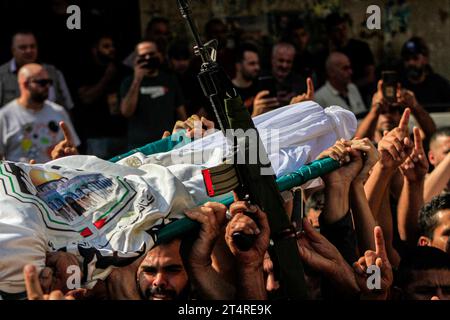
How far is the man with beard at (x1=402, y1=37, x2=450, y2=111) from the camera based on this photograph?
8234mm

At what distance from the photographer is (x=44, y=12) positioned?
817 centimetres

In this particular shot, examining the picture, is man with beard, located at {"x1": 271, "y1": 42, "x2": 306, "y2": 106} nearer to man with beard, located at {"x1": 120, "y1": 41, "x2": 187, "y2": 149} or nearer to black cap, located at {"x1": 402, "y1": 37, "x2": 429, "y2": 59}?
man with beard, located at {"x1": 120, "y1": 41, "x2": 187, "y2": 149}

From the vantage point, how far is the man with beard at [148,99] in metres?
7.22

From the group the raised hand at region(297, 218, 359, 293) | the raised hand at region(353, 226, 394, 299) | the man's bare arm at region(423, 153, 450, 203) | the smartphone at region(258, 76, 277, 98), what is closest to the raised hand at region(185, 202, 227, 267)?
the raised hand at region(297, 218, 359, 293)

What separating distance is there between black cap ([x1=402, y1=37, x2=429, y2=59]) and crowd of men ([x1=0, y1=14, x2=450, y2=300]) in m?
0.01

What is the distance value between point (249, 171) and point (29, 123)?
3524 millimetres

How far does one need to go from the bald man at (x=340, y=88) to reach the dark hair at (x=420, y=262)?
3.31 metres

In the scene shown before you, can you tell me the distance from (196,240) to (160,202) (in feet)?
0.64

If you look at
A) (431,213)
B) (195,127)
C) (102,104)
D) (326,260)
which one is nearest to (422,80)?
(102,104)

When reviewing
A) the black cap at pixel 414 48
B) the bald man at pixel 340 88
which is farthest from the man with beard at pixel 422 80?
the bald man at pixel 340 88

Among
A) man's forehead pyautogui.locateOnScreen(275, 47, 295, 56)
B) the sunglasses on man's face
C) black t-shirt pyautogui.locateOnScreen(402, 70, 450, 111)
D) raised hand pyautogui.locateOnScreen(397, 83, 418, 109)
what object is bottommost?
black t-shirt pyautogui.locateOnScreen(402, 70, 450, 111)

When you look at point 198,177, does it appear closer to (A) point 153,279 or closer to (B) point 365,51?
(A) point 153,279

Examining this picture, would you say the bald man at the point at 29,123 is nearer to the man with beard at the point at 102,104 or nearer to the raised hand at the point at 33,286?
the man with beard at the point at 102,104
